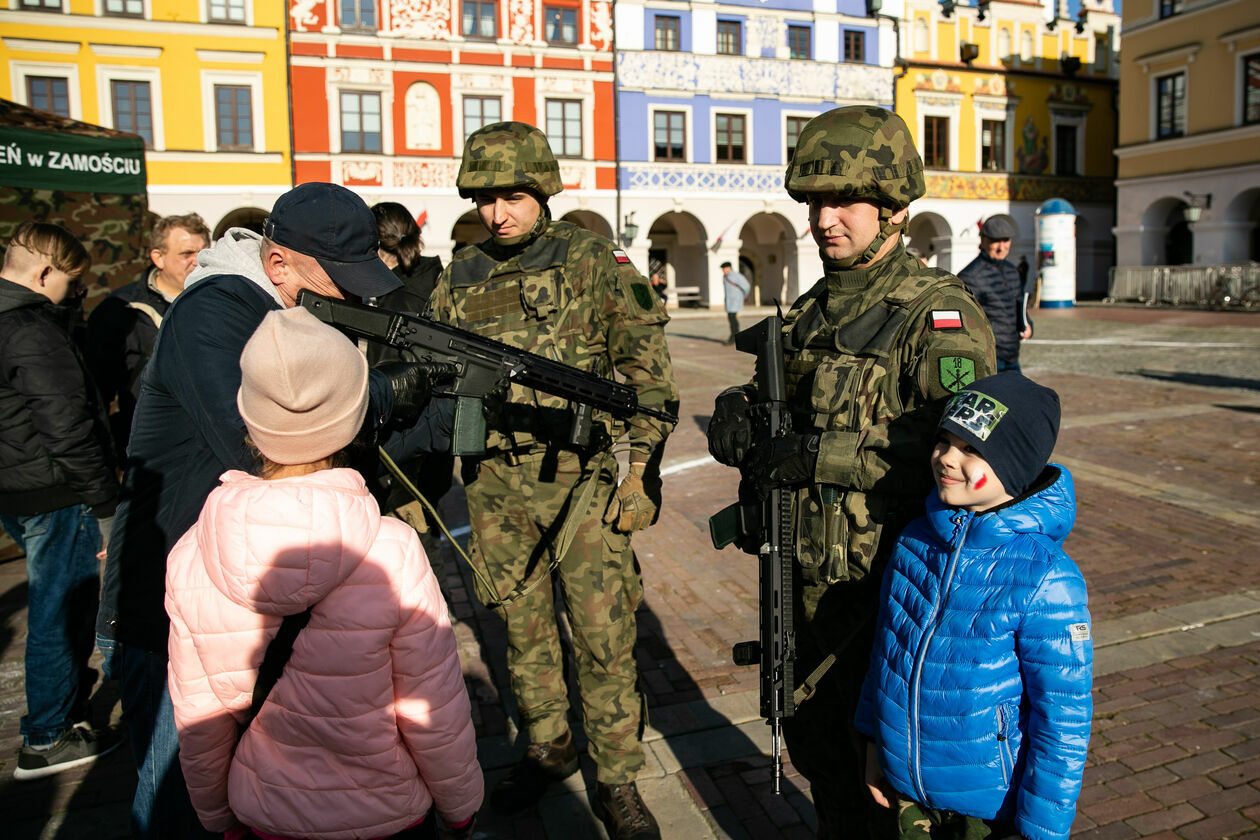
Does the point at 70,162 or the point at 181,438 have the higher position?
the point at 70,162

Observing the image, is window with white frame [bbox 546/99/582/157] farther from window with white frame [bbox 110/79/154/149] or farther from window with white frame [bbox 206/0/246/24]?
window with white frame [bbox 110/79/154/149]

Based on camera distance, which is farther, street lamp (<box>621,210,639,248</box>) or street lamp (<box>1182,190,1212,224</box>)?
street lamp (<box>621,210,639,248</box>)

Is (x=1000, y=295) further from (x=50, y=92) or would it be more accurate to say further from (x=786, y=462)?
(x=50, y=92)

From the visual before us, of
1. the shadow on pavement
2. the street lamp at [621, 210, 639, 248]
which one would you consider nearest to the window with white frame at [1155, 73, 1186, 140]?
the street lamp at [621, 210, 639, 248]

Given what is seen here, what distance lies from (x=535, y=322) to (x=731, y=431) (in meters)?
1.10

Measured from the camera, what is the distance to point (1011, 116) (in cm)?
3556

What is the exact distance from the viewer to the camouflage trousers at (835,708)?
8.18ft

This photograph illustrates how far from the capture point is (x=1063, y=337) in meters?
18.8

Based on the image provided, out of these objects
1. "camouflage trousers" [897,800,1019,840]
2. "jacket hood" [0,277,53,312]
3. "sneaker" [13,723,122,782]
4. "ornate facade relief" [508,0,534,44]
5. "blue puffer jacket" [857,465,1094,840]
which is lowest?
"sneaker" [13,723,122,782]

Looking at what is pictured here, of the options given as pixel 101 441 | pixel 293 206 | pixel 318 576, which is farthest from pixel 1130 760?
pixel 101 441

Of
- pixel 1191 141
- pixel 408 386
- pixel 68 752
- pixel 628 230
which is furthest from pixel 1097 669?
pixel 1191 141

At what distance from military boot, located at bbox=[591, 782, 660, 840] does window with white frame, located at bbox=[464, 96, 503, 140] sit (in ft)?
91.9

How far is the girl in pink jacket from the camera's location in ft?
5.79

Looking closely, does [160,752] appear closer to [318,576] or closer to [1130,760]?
[318,576]
